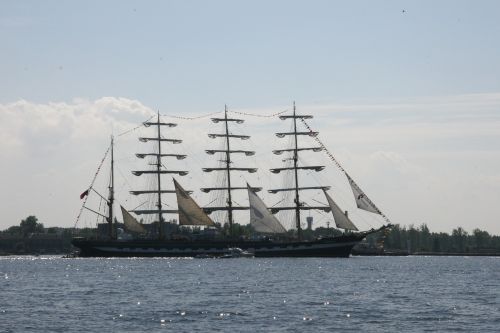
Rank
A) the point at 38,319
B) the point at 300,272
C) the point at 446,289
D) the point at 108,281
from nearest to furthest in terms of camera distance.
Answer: the point at 38,319
the point at 446,289
the point at 108,281
the point at 300,272

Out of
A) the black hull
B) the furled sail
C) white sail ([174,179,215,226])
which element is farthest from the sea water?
white sail ([174,179,215,226])

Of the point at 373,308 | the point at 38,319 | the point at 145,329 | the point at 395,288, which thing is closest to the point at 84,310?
the point at 38,319

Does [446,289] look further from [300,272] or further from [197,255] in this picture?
[197,255]

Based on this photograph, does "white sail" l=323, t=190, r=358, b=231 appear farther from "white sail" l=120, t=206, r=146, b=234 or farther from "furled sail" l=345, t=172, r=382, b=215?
"white sail" l=120, t=206, r=146, b=234

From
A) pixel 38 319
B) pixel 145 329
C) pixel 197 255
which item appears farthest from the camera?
pixel 197 255

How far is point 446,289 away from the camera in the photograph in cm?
7794

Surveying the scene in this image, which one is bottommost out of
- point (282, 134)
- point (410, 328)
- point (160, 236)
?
point (410, 328)

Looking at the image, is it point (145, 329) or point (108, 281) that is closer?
point (145, 329)

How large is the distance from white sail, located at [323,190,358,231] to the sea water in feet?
160

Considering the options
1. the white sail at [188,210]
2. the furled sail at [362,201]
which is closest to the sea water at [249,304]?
the furled sail at [362,201]

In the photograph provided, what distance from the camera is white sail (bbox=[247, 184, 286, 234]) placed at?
150375 millimetres

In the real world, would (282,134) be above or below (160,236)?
above

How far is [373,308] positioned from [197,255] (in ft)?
322

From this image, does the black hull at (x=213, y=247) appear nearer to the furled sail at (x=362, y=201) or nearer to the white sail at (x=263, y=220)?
the white sail at (x=263, y=220)
